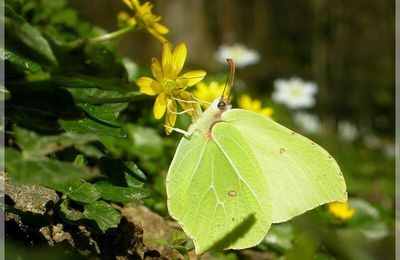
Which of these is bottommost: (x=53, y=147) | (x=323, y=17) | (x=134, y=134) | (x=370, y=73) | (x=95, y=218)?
(x=370, y=73)

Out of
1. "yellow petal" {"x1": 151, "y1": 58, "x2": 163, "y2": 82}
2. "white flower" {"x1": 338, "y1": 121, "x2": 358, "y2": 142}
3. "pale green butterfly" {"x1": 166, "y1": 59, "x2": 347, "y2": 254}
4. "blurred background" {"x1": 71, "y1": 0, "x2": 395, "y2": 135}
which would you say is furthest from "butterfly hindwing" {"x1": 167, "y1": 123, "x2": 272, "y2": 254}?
"blurred background" {"x1": 71, "y1": 0, "x2": 395, "y2": 135}

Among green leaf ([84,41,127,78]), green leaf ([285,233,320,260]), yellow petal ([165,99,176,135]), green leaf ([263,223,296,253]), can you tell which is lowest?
green leaf ([263,223,296,253])

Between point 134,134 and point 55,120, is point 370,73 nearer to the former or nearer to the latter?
point 134,134

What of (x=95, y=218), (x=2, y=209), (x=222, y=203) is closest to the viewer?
(x=2, y=209)

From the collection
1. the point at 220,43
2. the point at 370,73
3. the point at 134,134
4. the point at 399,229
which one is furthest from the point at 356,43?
the point at 134,134

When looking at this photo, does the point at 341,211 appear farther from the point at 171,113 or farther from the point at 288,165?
the point at 171,113

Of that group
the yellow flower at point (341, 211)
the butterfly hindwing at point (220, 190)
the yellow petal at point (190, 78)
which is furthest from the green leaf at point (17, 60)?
the yellow flower at point (341, 211)

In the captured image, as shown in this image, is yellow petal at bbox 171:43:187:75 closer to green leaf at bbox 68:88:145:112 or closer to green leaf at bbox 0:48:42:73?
green leaf at bbox 68:88:145:112
